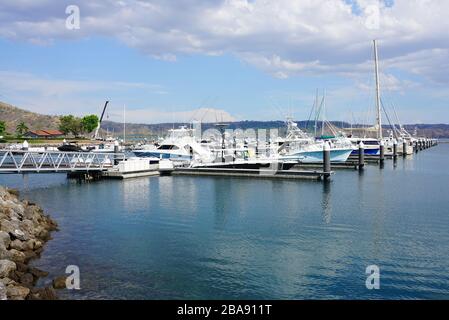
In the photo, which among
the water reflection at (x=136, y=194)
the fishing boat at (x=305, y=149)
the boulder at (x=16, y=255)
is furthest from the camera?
the fishing boat at (x=305, y=149)

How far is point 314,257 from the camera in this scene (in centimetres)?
2189

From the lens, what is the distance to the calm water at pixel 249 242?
1808cm

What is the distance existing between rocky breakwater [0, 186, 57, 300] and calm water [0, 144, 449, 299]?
79cm

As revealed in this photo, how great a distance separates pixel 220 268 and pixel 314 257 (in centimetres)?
488

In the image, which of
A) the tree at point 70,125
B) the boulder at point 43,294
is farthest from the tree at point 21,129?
the boulder at point 43,294

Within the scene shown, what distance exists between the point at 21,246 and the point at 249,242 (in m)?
11.9

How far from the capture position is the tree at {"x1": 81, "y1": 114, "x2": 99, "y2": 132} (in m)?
181

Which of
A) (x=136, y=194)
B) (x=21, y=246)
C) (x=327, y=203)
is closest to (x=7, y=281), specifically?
(x=21, y=246)

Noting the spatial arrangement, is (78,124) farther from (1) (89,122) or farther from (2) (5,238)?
(2) (5,238)

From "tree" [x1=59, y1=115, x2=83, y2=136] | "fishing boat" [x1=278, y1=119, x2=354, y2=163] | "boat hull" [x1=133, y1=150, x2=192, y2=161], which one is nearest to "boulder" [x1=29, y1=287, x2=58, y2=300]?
"fishing boat" [x1=278, y1=119, x2=354, y2=163]

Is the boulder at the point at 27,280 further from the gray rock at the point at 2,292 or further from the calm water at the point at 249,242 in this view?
the gray rock at the point at 2,292

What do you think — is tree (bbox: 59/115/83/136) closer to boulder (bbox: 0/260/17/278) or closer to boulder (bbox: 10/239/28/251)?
boulder (bbox: 10/239/28/251)

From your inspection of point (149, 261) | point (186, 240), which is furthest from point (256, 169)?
point (149, 261)
